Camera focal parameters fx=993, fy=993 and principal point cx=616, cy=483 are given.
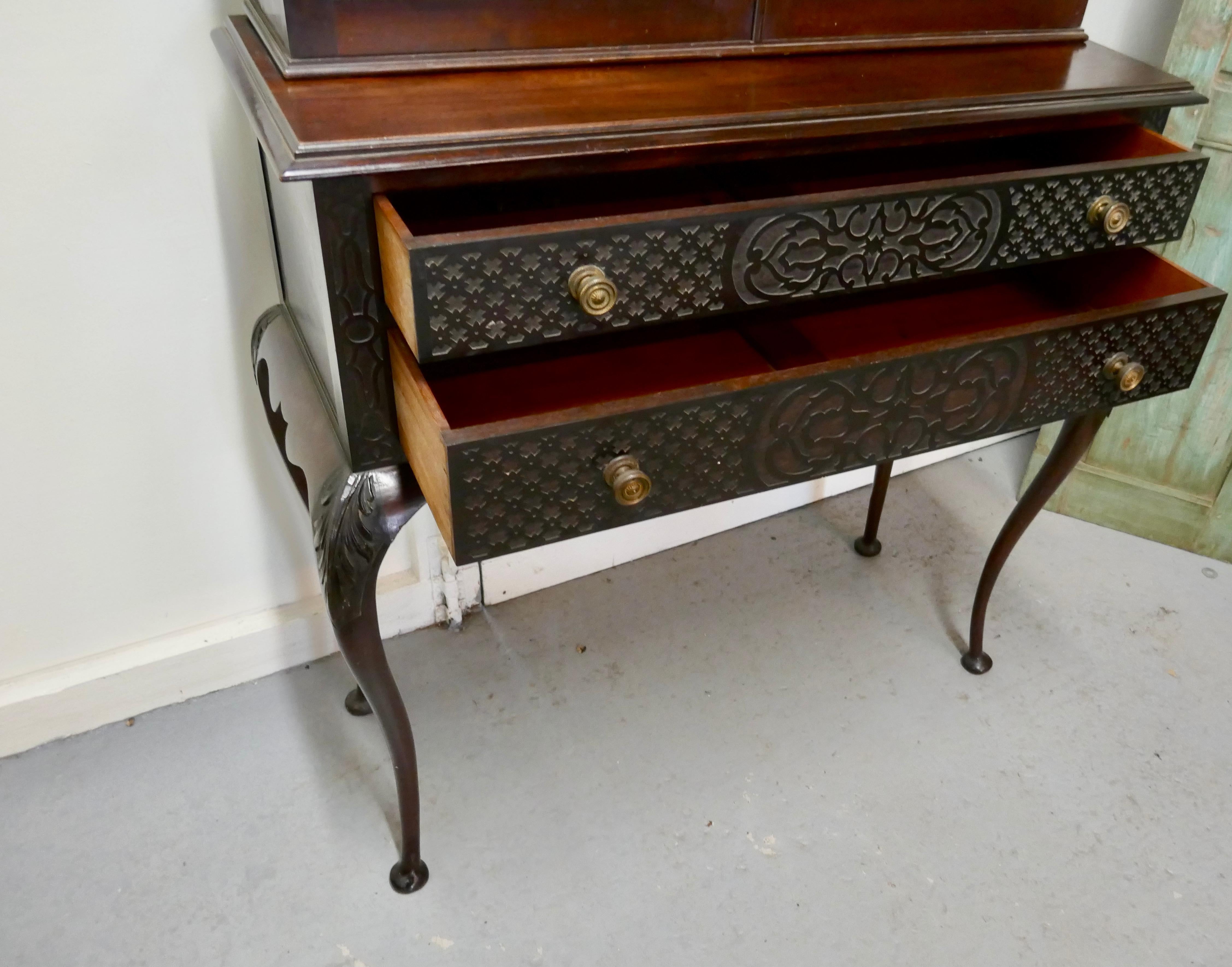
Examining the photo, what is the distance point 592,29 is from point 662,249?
246 mm

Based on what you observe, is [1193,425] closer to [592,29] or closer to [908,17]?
[908,17]

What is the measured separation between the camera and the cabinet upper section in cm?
78

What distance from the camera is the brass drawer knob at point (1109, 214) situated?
3.00 feet

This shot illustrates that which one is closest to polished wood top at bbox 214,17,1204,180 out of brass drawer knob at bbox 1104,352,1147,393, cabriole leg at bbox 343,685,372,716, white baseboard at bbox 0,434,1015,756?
brass drawer knob at bbox 1104,352,1147,393

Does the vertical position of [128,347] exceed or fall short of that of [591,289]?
it falls short

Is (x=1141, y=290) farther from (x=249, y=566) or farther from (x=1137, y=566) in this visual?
(x=249, y=566)

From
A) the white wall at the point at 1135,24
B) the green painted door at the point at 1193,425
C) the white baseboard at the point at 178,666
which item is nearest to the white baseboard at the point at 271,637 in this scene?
the white baseboard at the point at 178,666

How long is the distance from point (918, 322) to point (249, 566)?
88 cm

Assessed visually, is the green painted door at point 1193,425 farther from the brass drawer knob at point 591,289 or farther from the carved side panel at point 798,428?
the brass drawer knob at point 591,289

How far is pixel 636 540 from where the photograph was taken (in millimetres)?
1570

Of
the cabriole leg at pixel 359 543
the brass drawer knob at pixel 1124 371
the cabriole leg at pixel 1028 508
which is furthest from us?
the cabriole leg at pixel 1028 508

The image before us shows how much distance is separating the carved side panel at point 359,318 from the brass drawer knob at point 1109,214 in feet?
2.12

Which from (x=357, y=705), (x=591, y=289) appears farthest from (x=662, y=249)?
(x=357, y=705)

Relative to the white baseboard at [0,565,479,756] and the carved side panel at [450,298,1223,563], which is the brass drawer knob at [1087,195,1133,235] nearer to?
the carved side panel at [450,298,1223,563]
